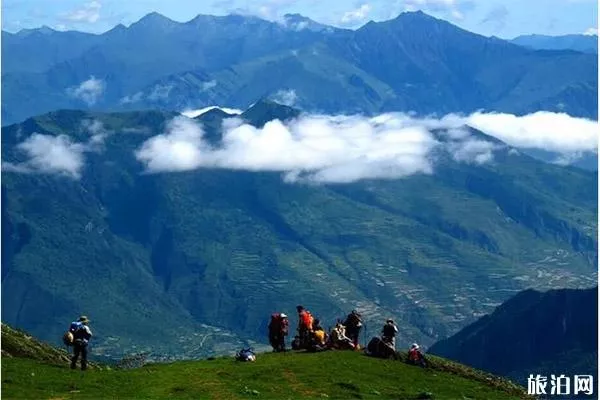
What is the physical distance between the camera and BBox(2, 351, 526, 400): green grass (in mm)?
71250

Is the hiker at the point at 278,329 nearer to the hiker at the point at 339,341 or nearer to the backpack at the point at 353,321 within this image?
the hiker at the point at 339,341

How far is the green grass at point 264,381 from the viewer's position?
234ft

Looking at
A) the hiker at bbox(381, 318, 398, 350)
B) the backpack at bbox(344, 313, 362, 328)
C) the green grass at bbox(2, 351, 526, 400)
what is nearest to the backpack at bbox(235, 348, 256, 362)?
the green grass at bbox(2, 351, 526, 400)

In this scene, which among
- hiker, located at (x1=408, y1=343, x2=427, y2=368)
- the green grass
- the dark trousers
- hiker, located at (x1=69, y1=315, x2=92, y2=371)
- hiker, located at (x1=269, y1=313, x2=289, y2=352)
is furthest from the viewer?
hiker, located at (x1=269, y1=313, x2=289, y2=352)

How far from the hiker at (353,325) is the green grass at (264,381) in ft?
15.4

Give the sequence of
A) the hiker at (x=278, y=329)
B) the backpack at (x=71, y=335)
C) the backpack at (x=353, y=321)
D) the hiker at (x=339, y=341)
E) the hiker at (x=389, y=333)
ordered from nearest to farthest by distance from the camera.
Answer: the backpack at (x=71, y=335) < the hiker at (x=278, y=329) < the hiker at (x=389, y=333) < the hiker at (x=339, y=341) < the backpack at (x=353, y=321)

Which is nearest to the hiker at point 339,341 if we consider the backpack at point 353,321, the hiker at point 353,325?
the hiker at point 353,325

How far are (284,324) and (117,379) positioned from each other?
1908cm

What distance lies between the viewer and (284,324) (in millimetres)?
90438

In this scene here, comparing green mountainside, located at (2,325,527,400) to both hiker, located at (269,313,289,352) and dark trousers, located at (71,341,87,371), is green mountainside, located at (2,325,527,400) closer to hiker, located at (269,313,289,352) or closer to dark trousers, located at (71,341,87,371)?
dark trousers, located at (71,341,87,371)

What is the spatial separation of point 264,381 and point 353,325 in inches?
774

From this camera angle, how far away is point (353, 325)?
9481cm

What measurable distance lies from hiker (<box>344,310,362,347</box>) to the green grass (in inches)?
185

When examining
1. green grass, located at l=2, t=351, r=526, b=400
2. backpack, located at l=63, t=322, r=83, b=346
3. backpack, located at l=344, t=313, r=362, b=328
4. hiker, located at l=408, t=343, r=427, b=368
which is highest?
backpack, located at l=344, t=313, r=362, b=328
